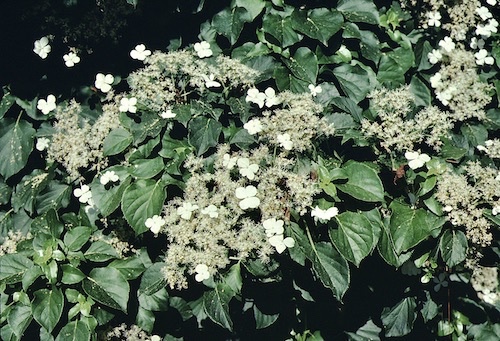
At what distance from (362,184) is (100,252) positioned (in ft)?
4.09

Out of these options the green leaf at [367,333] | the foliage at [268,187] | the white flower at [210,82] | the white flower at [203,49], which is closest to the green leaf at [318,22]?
the foliage at [268,187]

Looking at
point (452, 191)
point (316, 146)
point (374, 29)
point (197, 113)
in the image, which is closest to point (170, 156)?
point (197, 113)

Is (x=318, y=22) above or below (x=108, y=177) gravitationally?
above

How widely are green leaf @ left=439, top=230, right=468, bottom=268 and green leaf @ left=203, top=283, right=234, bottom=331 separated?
3.20 ft

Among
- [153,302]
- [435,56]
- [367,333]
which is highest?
[435,56]

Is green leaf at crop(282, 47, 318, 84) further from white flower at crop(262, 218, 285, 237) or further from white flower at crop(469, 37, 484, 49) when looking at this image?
white flower at crop(469, 37, 484, 49)

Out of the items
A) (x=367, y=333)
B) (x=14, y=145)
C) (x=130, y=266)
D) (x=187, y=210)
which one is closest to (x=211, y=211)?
(x=187, y=210)

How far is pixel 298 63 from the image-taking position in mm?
2908

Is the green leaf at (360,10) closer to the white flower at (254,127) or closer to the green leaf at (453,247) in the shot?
the white flower at (254,127)

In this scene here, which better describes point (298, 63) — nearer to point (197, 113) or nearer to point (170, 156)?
point (197, 113)

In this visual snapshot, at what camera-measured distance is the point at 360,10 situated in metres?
3.13

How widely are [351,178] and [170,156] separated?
84 centimetres

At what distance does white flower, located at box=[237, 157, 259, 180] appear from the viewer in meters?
2.34

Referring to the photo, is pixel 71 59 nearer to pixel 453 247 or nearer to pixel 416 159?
pixel 416 159
